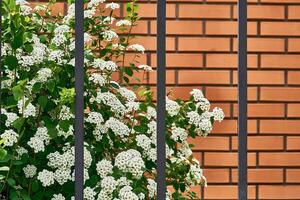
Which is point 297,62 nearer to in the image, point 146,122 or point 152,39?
point 152,39

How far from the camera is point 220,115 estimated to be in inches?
109

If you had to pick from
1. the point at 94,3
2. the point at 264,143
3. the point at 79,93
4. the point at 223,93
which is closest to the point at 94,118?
the point at 94,3

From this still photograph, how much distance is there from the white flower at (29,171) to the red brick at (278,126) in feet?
5.18

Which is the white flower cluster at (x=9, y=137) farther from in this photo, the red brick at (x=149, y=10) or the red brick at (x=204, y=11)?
the red brick at (x=204, y=11)

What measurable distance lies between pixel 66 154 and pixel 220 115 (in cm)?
64

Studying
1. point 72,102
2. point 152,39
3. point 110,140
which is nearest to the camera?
point 72,102

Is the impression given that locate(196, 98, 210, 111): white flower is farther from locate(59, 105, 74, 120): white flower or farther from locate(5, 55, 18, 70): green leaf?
locate(5, 55, 18, 70): green leaf

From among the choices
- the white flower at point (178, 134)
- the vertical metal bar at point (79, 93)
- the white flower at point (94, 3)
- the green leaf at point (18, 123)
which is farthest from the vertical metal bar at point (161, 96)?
the white flower at point (94, 3)

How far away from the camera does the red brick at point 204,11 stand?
370cm

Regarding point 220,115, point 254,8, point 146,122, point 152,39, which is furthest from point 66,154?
point 254,8

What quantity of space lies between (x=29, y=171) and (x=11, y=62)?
351mm

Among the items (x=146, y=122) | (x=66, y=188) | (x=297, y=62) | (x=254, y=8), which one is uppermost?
(x=254, y=8)

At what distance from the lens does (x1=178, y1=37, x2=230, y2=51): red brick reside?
3.70 metres

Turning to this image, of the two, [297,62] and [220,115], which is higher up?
[297,62]
